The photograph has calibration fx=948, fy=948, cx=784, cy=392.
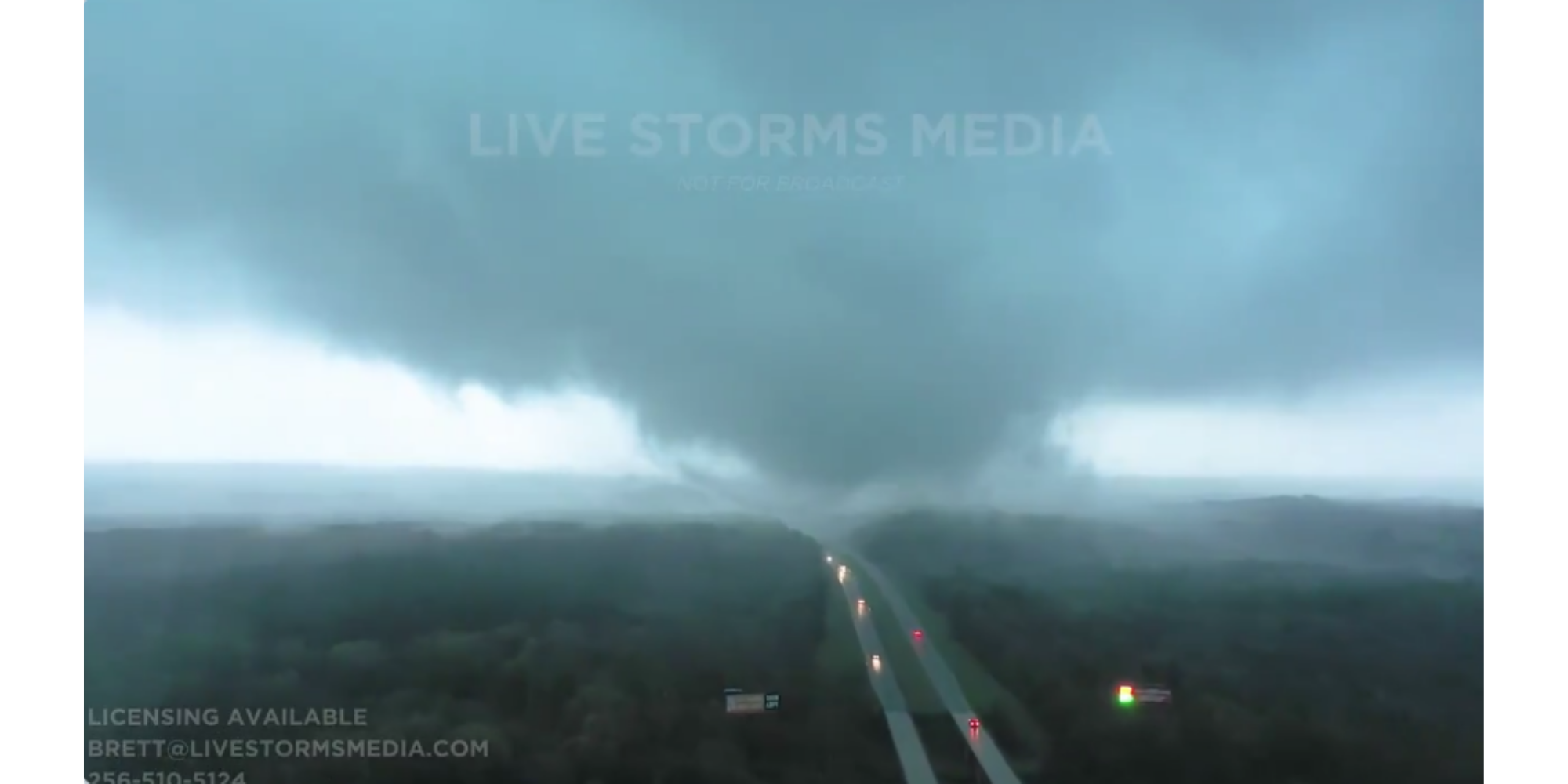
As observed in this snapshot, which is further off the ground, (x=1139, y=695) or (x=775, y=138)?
(x=775, y=138)

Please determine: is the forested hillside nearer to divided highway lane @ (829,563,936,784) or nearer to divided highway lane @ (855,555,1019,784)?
divided highway lane @ (829,563,936,784)

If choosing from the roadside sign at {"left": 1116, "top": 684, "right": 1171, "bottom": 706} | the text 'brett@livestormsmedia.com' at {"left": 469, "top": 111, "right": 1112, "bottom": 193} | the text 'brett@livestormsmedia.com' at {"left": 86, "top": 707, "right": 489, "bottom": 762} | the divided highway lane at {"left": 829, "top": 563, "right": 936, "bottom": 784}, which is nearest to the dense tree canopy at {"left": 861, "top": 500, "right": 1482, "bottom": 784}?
the roadside sign at {"left": 1116, "top": 684, "right": 1171, "bottom": 706}

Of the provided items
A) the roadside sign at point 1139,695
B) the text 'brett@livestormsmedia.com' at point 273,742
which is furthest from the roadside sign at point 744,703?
the roadside sign at point 1139,695

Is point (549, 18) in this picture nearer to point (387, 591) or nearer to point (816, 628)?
point (387, 591)

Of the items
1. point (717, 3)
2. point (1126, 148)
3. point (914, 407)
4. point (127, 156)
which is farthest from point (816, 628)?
point (127, 156)

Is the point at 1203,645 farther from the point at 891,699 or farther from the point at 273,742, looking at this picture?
the point at 273,742

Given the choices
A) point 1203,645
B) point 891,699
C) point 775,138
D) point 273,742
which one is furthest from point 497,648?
point 1203,645
